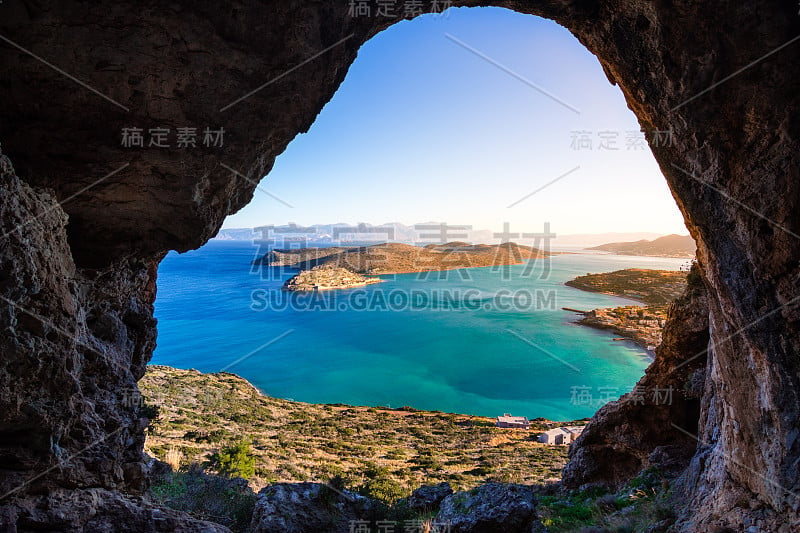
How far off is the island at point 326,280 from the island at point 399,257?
4.88 metres

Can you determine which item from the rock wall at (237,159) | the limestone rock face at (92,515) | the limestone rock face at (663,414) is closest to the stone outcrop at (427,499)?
the limestone rock face at (92,515)

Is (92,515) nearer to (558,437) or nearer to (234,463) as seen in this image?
(234,463)

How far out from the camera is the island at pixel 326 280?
78.9 m

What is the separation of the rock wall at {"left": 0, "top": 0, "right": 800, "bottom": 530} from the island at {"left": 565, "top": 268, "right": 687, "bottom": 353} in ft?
96.2

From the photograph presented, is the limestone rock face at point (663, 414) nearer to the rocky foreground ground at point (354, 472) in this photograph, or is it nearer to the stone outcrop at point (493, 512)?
the rocky foreground ground at point (354, 472)

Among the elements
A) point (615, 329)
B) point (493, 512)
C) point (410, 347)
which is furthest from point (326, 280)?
point (493, 512)

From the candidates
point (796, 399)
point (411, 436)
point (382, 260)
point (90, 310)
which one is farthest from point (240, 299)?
point (796, 399)

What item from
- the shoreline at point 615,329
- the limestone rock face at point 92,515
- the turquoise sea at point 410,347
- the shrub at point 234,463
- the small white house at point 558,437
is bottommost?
the turquoise sea at point 410,347

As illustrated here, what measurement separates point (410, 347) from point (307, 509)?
138ft

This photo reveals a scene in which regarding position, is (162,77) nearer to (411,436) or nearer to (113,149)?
(113,149)

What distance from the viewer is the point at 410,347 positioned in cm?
4731

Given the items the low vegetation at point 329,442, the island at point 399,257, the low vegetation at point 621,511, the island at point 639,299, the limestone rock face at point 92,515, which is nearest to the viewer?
the limestone rock face at point 92,515

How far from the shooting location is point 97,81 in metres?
3.76

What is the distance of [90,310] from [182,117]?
367 cm
